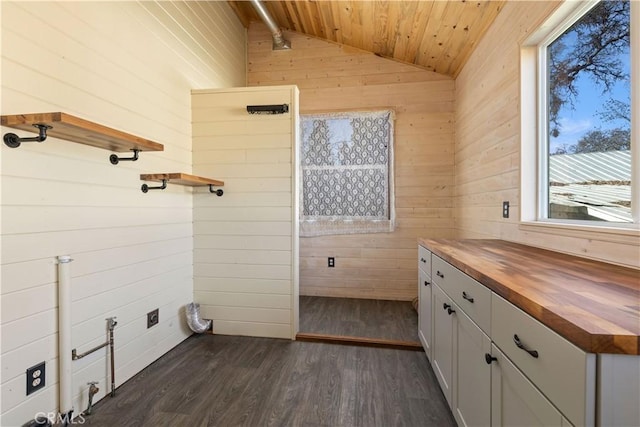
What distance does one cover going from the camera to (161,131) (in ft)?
7.20

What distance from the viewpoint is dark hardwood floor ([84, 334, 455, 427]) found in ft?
5.17

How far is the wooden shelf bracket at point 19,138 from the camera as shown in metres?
1.20

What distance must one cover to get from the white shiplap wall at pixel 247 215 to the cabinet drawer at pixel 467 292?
1.28 metres

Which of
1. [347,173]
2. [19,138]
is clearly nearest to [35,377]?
[19,138]

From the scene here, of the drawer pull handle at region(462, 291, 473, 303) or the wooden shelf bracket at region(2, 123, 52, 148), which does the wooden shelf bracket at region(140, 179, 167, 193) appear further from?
the drawer pull handle at region(462, 291, 473, 303)

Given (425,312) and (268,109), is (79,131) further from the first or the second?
(425,312)

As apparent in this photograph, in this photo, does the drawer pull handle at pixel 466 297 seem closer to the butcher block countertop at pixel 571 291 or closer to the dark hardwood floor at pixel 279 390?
the butcher block countertop at pixel 571 291

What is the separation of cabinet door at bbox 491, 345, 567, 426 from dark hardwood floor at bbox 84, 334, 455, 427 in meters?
0.71

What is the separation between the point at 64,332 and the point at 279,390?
1195mm

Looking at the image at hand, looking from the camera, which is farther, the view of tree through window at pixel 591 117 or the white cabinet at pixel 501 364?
the view of tree through window at pixel 591 117

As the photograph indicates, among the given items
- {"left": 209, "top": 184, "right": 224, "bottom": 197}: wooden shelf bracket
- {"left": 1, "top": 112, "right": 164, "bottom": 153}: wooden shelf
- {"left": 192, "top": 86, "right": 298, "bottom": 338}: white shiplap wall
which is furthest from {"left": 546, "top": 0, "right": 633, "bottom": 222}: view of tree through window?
{"left": 209, "top": 184, "right": 224, "bottom": 197}: wooden shelf bracket

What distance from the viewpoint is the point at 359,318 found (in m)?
2.98

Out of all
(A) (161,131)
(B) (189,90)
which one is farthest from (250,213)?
(B) (189,90)

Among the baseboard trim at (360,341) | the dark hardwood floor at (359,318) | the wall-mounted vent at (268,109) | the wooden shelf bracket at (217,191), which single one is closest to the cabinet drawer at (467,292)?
the baseboard trim at (360,341)
